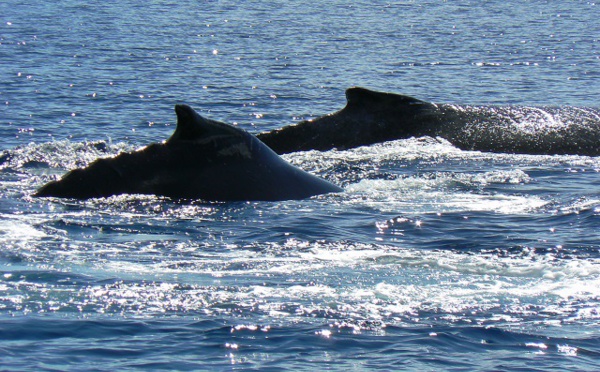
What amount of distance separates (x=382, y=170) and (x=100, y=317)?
7802mm

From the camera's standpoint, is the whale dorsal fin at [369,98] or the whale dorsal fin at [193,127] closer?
the whale dorsal fin at [193,127]

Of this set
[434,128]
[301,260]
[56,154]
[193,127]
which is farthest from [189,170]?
[434,128]

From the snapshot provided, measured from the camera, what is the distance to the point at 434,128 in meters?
17.4

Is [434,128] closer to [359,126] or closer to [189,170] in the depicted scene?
[359,126]

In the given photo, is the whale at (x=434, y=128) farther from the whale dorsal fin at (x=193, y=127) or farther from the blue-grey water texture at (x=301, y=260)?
the whale dorsal fin at (x=193, y=127)

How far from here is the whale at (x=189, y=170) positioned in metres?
12.1

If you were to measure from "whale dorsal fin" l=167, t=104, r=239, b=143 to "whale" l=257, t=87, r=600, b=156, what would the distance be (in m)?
4.41

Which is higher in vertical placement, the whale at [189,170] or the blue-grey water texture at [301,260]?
the whale at [189,170]

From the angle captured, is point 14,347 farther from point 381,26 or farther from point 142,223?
point 381,26

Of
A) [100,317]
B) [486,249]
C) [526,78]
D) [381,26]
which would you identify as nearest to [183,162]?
[486,249]

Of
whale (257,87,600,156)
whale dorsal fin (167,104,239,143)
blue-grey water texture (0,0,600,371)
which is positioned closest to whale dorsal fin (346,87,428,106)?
whale (257,87,600,156)

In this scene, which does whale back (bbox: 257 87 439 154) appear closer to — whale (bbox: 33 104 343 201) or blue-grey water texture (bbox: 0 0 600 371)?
blue-grey water texture (bbox: 0 0 600 371)

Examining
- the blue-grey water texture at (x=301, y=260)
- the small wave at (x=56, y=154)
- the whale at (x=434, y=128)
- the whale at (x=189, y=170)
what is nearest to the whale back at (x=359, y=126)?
the whale at (x=434, y=128)

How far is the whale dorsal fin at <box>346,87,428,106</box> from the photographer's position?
16844 mm
